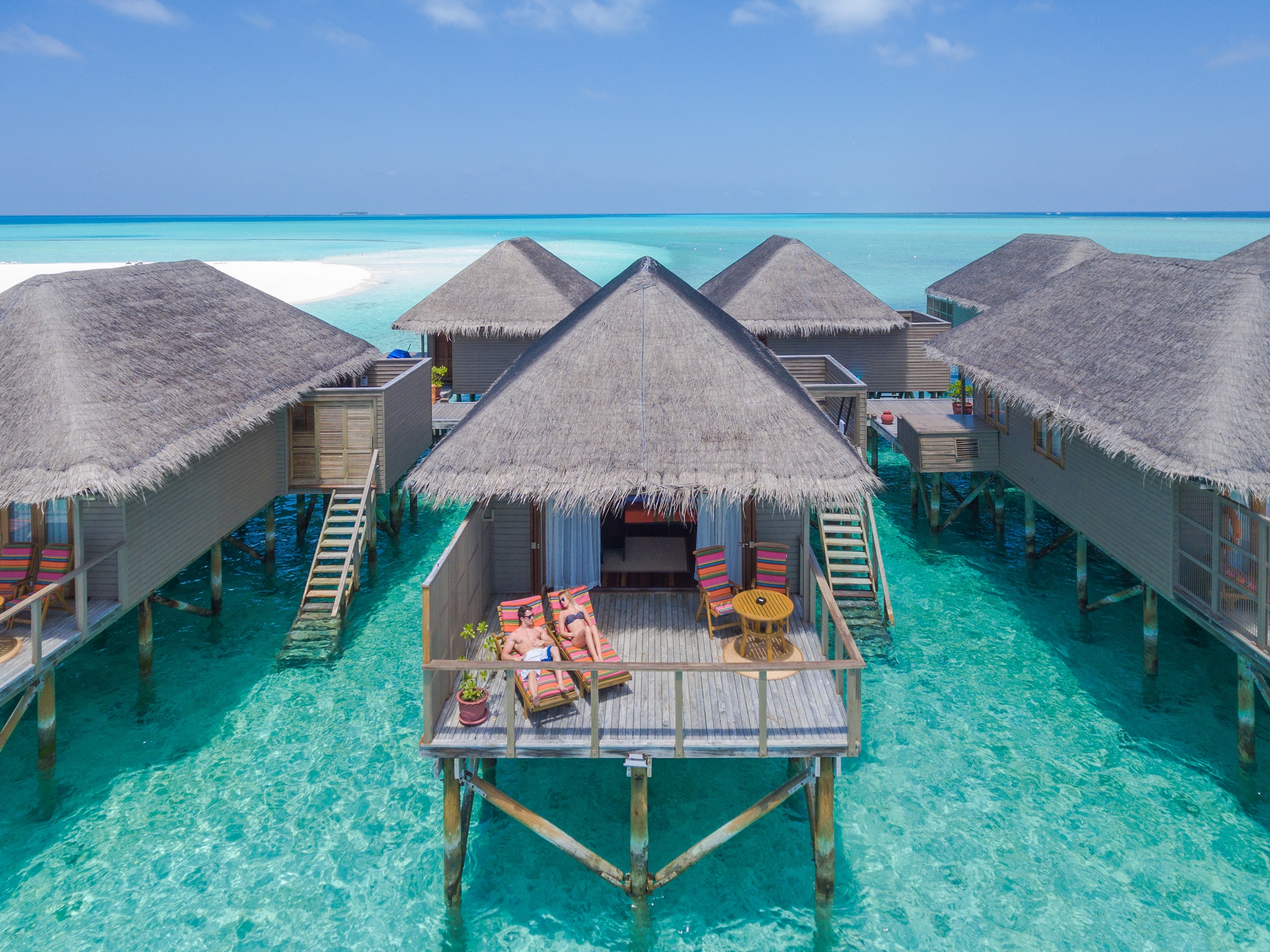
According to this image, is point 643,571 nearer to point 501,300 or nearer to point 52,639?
point 52,639

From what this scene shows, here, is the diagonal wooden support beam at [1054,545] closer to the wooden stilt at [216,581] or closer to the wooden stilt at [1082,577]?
the wooden stilt at [1082,577]

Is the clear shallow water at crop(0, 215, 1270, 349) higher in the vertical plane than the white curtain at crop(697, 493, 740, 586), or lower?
higher

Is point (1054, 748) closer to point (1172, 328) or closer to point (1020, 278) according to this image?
point (1172, 328)

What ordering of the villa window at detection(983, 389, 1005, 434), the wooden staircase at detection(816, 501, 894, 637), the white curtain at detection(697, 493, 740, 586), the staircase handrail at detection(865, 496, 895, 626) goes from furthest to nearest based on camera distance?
the villa window at detection(983, 389, 1005, 434) < the staircase handrail at detection(865, 496, 895, 626) < the wooden staircase at detection(816, 501, 894, 637) < the white curtain at detection(697, 493, 740, 586)

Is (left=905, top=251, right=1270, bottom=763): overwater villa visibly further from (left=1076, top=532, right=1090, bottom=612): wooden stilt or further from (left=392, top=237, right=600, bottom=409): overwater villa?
(left=392, top=237, right=600, bottom=409): overwater villa

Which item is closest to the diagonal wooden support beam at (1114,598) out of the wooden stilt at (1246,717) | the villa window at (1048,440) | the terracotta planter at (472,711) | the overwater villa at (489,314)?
the villa window at (1048,440)

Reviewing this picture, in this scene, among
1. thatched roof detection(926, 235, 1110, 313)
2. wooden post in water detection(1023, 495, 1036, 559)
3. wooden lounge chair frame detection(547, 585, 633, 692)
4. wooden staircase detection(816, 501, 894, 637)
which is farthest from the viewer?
thatched roof detection(926, 235, 1110, 313)

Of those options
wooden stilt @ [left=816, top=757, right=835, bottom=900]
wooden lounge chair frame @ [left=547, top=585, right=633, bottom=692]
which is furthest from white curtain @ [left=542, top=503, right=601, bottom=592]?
wooden stilt @ [left=816, top=757, right=835, bottom=900]
